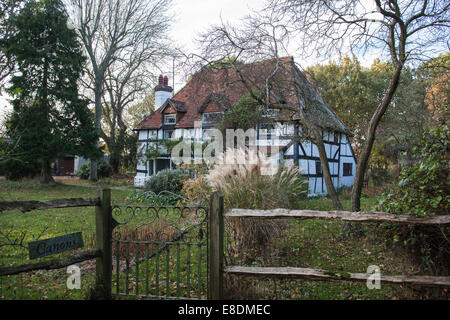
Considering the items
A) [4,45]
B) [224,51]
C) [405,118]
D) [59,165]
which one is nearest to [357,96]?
[405,118]

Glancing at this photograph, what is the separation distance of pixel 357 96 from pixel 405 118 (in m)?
11.0

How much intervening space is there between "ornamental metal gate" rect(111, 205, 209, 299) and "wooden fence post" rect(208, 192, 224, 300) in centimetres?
12

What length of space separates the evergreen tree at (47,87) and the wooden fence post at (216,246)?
16685 millimetres

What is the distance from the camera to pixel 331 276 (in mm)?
3221

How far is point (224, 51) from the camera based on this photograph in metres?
7.93

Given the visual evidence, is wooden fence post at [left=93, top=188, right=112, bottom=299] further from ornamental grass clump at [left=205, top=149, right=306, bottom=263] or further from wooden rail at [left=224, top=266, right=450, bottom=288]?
ornamental grass clump at [left=205, top=149, right=306, bottom=263]

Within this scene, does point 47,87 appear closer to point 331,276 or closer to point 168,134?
point 168,134

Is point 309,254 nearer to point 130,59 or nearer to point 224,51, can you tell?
point 224,51

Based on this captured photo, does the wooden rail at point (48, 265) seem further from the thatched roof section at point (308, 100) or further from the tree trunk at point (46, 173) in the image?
the tree trunk at point (46, 173)

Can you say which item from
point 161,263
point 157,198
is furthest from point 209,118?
point 161,263

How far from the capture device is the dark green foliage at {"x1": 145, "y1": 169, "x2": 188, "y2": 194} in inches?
507

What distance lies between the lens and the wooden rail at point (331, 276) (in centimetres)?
304

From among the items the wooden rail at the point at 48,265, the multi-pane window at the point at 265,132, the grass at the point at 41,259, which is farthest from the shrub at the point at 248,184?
the multi-pane window at the point at 265,132

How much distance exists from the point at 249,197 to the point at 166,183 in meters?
8.06
